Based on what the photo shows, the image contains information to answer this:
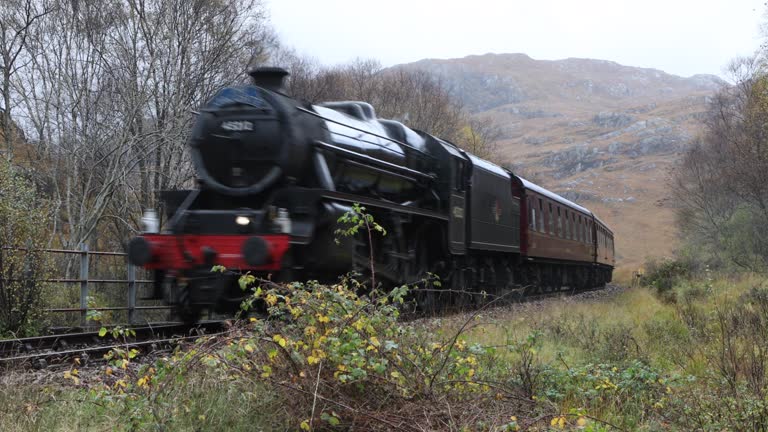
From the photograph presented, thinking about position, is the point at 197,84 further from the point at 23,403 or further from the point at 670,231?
the point at 670,231

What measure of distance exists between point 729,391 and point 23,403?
5253 millimetres

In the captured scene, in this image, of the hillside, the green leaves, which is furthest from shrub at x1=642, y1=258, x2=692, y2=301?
the hillside

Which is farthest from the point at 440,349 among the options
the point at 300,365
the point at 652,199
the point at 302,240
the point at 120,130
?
the point at 652,199

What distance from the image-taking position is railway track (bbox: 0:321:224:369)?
744 cm

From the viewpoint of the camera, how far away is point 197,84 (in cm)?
2236

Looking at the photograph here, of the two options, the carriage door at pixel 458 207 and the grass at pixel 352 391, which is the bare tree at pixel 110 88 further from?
the grass at pixel 352 391

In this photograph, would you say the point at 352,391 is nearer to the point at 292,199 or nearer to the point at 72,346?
the point at 292,199

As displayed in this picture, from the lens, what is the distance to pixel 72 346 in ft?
30.2

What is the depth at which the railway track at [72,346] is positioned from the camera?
7.44 m

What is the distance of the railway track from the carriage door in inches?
189

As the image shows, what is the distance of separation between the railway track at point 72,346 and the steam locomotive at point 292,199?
708 mm

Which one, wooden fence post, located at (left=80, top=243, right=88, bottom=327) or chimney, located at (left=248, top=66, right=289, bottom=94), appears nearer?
chimney, located at (left=248, top=66, right=289, bottom=94)

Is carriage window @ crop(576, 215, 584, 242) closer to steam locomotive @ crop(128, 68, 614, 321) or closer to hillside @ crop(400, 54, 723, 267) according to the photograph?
steam locomotive @ crop(128, 68, 614, 321)

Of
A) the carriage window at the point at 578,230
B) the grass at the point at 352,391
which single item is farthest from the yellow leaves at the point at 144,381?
the carriage window at the point at 578,230
